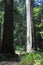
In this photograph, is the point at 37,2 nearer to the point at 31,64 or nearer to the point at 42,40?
the point at 42,40

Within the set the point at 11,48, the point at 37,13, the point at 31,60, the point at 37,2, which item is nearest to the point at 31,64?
the point at 31,60

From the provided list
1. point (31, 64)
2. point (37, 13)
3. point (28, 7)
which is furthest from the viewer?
point (37, 13)

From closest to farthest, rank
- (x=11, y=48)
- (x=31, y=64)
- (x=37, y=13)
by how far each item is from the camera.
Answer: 1. (x=31, y=64)
2. (x=11, y=48)
3. (x=37, y=13)

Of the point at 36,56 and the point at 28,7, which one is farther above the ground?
the point at 28,7

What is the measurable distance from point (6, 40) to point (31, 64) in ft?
27.4

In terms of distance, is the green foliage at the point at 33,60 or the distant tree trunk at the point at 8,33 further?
the distant tree trunk at the point at 8,33

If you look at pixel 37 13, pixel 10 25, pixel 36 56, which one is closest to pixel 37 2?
pixel 37 13

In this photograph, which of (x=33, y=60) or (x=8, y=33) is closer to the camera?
(x=33, y=60)

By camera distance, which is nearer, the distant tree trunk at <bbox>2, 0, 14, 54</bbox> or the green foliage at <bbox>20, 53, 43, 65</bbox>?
the green foliage at <bbox>20, 53, 43, 65</bbox>

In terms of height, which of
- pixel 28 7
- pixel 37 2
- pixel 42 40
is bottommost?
pixel 42 40

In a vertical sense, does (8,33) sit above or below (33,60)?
above

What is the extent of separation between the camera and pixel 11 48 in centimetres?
1560

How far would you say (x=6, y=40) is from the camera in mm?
15609

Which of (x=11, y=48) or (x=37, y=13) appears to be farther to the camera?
(x=37, y=13)
